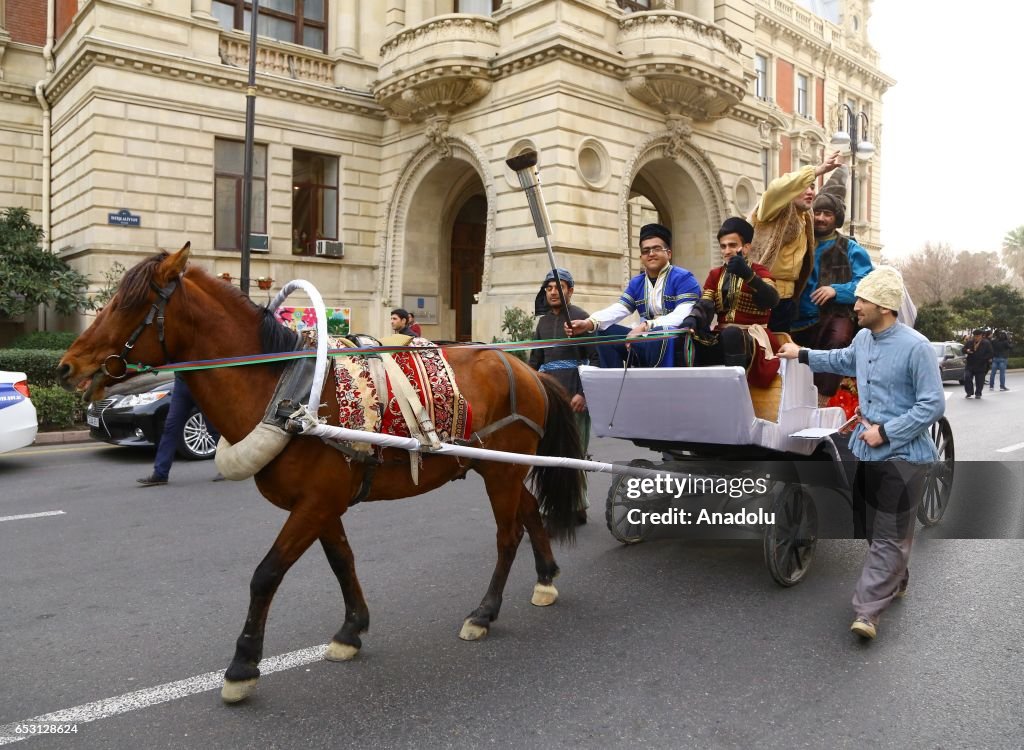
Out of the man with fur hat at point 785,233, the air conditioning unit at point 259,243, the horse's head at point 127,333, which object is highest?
the air conditioning unit at point 259,243

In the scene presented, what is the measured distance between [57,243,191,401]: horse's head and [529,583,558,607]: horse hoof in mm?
2563

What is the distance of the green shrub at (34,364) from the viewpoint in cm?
1273

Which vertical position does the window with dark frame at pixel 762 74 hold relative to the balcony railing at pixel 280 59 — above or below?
above

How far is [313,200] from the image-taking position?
22016 millimetres

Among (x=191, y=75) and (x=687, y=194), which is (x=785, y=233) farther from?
(x=687, y=194)

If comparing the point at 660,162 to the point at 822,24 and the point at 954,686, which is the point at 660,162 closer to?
the point at 954,686

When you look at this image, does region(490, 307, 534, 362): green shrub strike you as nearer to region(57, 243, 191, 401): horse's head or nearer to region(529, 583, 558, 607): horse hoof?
region(529, 583, 558, 607): horse hoof

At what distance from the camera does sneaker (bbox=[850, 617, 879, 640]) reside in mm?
Answer: 4023

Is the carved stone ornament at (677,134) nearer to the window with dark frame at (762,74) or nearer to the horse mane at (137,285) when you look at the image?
the window with dark frame at (762,74)

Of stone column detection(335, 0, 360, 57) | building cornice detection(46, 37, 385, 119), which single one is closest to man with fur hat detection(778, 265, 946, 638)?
building cornice detection(46, 37, 385, 119)

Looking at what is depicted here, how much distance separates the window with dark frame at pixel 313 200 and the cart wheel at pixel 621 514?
17.6 metres

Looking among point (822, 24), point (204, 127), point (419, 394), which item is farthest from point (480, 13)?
point (822, 24)

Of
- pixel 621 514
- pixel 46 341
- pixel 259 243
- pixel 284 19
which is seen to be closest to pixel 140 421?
pixel 621 514

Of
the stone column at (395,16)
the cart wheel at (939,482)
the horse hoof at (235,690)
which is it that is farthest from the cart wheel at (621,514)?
the stone column at (395,16)
